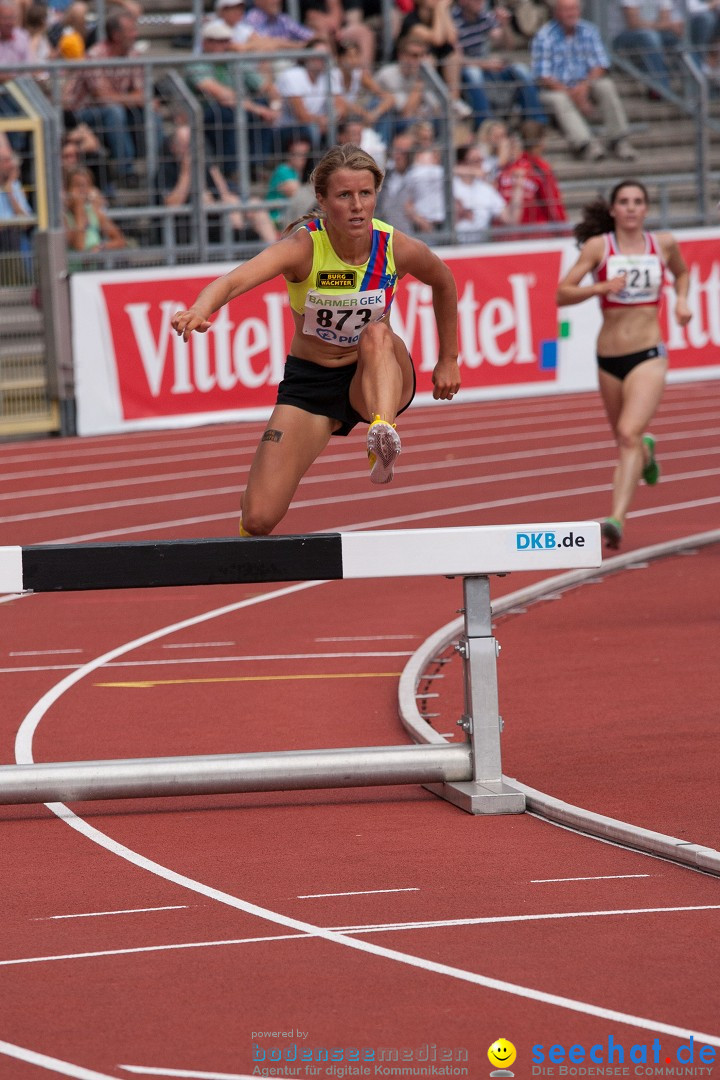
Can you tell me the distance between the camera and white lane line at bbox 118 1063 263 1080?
3.87 meters

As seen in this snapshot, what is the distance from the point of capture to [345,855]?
5.66 m

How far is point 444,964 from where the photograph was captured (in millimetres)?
4578

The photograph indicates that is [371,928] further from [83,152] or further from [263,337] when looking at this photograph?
[83,152]

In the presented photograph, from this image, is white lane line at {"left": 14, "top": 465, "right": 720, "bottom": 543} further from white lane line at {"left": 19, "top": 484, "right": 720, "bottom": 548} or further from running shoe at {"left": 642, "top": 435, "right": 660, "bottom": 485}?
running shoe at {"left": 642, "top": 435, "right": 660, "bottom": 485}

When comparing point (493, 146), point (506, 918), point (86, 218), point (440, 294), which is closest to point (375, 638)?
point (440, 294)

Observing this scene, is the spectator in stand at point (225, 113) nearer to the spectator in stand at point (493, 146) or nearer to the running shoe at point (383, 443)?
the spectator in stand at point (493, 146)

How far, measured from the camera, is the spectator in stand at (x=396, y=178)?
64.5ft

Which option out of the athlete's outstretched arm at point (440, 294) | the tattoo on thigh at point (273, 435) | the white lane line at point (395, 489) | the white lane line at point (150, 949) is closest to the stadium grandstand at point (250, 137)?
the white lane line at point (395, 489)

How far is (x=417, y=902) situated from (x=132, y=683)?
3.47 meters

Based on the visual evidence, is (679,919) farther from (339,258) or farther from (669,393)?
(669,393)

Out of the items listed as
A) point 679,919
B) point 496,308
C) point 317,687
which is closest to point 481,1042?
point 679,919

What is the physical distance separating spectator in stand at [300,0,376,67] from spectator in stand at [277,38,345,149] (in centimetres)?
179

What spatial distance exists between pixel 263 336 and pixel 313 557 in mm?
12296

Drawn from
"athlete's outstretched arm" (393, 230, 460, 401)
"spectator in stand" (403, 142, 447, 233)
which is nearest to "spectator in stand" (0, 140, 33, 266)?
"spectator in stand" (403, 142, 447, 233)
